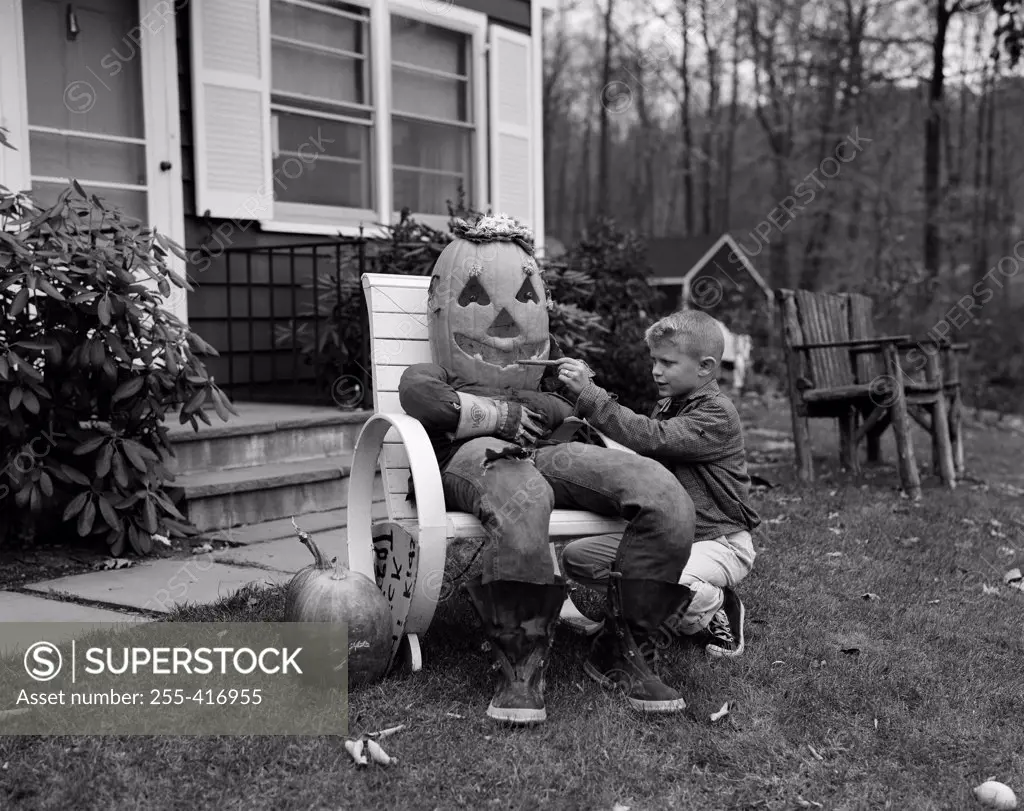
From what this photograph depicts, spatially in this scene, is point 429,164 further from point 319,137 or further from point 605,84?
point 605,84

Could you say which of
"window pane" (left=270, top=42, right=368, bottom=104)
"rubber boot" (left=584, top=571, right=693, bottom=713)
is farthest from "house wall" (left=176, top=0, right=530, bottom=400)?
"rubber boot" (left=584, top=571, right=693, bottom=713)

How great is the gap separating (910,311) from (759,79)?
27.6 feet

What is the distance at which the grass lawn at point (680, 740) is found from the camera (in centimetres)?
222

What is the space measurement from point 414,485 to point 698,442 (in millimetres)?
792

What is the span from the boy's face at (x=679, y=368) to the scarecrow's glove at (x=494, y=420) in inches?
15.3

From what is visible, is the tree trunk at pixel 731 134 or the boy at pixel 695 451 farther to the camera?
the tree trunk at pixel 731 134

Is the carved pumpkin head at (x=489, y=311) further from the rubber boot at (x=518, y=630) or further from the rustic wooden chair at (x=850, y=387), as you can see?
the rustic wooden chair at (x=850, y=387)

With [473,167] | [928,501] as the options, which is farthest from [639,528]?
[473,167]

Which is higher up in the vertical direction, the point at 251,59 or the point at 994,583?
the point at 251,59

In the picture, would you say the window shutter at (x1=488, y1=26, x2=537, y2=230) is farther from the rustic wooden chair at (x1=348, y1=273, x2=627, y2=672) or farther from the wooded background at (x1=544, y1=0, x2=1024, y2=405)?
the wooded background at (x1=544, y1=0, x2=1024, y2=405)

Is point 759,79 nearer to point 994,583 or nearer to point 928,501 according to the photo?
point 928,501

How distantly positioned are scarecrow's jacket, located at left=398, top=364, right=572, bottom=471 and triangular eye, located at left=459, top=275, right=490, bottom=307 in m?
0.21

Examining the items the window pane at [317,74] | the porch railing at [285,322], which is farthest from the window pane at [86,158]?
the window pane at [317,74]

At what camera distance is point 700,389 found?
121 inches
